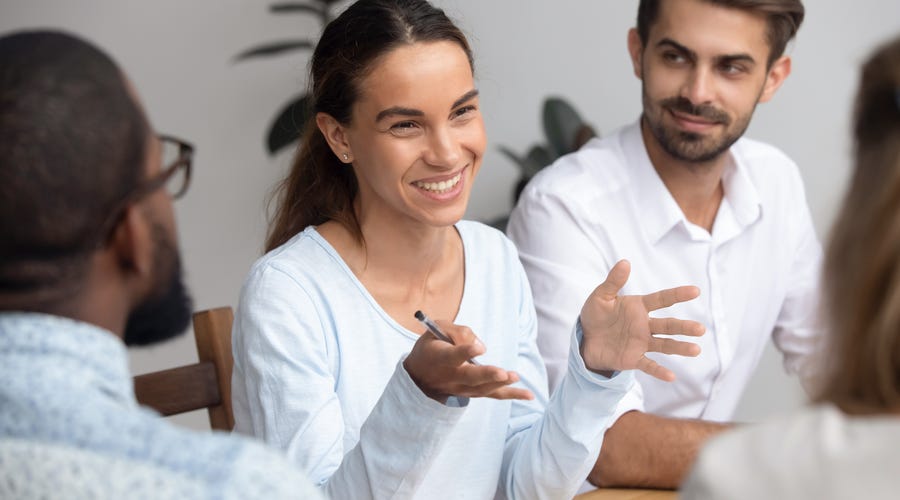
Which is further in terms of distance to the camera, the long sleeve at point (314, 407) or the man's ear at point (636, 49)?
the man's ear at point (636, 49)

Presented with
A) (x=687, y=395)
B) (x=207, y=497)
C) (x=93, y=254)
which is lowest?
(x=687, y=395)

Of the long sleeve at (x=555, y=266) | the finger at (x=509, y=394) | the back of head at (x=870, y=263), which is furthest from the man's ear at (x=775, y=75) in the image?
the back of head at (x=870, y=263)

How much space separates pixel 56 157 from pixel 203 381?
84 cm

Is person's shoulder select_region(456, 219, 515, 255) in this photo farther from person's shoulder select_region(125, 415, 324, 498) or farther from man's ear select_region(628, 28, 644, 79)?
person's shoulder select_region(125, 415, 324, 498)

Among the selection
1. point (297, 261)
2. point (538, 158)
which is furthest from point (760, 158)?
point (297, 261)

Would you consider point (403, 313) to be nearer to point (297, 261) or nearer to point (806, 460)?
point (297, 261)

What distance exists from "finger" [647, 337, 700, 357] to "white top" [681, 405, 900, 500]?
617mm

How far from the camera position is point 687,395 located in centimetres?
208

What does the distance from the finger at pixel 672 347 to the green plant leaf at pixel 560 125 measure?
1365mm

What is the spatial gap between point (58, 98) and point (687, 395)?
4.77 feet

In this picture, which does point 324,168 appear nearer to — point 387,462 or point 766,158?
point 387,462

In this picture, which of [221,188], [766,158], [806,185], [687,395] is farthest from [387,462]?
[221,188]

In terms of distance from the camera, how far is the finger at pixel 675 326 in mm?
1451

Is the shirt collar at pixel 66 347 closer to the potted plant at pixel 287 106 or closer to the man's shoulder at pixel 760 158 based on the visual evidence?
the man's shoulder at pixel 760 158
